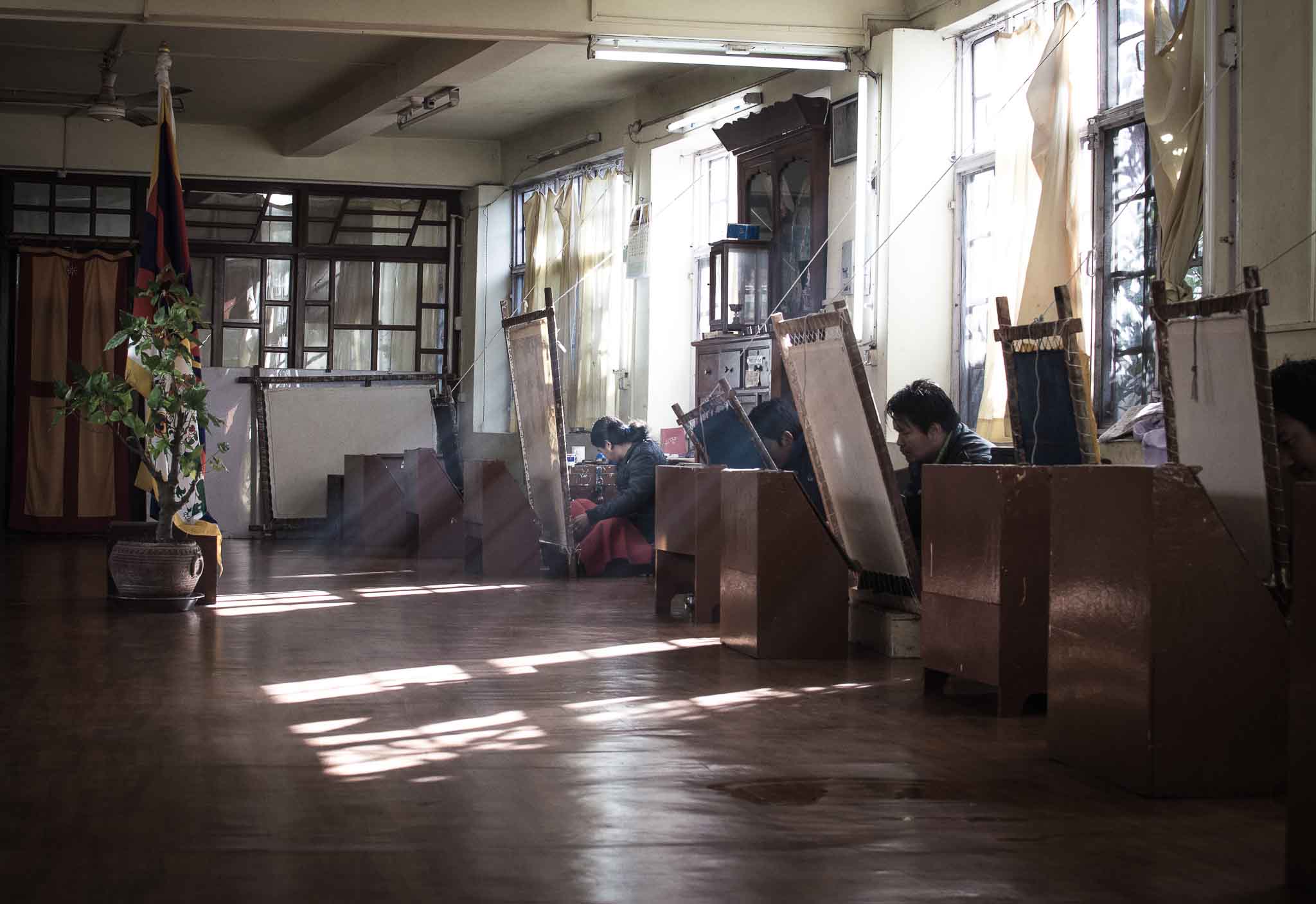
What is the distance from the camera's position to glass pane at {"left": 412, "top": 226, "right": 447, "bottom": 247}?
562 inches

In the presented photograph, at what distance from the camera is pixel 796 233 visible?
910 cm

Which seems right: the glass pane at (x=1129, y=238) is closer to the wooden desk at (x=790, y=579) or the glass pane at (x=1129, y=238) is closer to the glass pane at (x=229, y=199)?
the wooden desk at (x=790, y=579)

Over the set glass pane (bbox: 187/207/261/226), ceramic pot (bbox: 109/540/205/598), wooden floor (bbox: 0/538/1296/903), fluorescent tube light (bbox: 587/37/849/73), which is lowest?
wooden floor (bbox: 0/538/1296/903)

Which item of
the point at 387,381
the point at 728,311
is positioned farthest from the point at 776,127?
the point at 387,381

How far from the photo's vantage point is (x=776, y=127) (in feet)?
30.1

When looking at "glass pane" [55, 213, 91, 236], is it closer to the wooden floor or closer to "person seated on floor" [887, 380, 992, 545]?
the wooden floor

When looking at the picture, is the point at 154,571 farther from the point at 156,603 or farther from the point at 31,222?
the point at 31,222

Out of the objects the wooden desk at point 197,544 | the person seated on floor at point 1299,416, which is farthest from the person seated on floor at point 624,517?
the person seated on floor at point 1299,416

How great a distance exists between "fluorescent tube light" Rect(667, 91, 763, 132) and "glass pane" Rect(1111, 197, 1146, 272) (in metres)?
3.40

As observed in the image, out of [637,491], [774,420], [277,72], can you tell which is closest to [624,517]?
[637,491]

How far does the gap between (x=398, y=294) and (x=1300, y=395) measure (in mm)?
11344

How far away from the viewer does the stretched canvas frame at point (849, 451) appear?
16.8ft

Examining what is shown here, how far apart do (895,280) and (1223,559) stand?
534cm

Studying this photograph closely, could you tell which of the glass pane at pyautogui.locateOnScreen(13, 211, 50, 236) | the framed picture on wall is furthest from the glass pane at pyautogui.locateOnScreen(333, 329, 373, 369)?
the framed picture on wall
